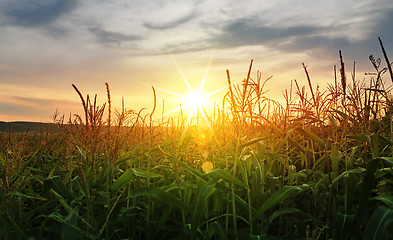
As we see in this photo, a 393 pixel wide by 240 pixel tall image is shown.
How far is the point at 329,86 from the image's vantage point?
3336 mm

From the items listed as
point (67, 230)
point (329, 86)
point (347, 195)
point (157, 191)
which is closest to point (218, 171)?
point (157, 191)

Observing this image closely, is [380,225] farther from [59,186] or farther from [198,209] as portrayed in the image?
[59,186]

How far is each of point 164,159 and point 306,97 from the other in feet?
5.36

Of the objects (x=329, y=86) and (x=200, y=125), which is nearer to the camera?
(x=329, y=86)

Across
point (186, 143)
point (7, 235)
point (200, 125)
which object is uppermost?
point (200, 125)

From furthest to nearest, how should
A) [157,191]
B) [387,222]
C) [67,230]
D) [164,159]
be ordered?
[164,159] → [157,191] → [67,230] → [387,222]

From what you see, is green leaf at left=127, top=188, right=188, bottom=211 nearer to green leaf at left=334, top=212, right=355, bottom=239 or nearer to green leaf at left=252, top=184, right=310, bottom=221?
green leaf at left=252, top=184, right=310, bottom=221

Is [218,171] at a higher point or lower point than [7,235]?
higher

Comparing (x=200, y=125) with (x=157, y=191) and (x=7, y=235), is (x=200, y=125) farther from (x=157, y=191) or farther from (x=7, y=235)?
(x=7, y=235)

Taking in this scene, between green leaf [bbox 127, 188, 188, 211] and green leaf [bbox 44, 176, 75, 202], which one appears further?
green leaf [bbox 44, 176, 75, 202]

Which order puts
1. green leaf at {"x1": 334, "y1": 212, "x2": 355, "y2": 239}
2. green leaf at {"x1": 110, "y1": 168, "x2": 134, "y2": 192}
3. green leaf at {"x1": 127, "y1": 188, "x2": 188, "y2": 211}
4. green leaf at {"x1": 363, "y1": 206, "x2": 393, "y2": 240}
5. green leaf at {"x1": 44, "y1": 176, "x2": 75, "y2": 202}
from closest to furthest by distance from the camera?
green leaf at {"x1": 363, "y1": 206, "x2": 393, "y2": 240} < green leaf at {"x1": 334, "y1": 212, "x2": 355, "y2": 239} < green leaf at {"x1": 127, "y1": 188, "x2": 188, "y2": 211} < green leaf at {"x1": 110, "y1": 168, "x2": 134, "y2": 192} < green leaf at {"x1": 44, "y1": 176, "x2": 75, "y2": 202}

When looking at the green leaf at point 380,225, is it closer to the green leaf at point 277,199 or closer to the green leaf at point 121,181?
the green leaf at point 277,199

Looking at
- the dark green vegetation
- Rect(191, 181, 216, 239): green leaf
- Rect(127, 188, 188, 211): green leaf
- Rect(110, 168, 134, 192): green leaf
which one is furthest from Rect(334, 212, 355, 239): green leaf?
Rect(110, 168, 134, 192): green leaf

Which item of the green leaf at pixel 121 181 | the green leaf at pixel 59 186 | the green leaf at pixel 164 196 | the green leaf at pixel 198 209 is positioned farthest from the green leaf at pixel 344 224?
the green leaf at pixel 59 186
